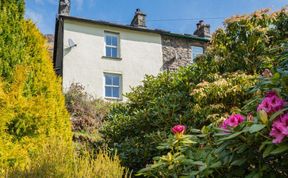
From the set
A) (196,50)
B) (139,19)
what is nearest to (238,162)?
(139,19)

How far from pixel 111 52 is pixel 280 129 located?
57.0 feet

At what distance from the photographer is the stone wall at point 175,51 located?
66.5 feet

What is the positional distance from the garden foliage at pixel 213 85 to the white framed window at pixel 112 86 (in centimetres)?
1025

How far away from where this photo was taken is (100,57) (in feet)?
60.5

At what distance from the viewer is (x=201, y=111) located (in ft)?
21.0

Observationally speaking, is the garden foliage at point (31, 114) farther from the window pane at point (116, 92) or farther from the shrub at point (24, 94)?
the window pane at point (116, 92)

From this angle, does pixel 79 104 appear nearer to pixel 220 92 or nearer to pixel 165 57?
pixel 165 57

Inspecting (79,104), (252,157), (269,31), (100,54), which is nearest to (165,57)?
(100,54)

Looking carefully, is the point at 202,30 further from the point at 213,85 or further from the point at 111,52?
the point at 213,85

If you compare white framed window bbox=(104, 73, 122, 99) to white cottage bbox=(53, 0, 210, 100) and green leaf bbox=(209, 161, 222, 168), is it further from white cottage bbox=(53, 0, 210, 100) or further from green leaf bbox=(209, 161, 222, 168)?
green leaf bbox=(209, 161, 222, 168)

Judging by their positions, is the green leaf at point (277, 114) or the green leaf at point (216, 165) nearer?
the green leaf at point (277, 114)

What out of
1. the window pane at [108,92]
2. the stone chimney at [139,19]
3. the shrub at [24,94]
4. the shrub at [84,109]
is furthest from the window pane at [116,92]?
the shrub at [24,94]

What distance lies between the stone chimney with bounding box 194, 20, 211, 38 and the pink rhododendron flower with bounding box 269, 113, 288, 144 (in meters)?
20.0

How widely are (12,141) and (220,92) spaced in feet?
12.1
